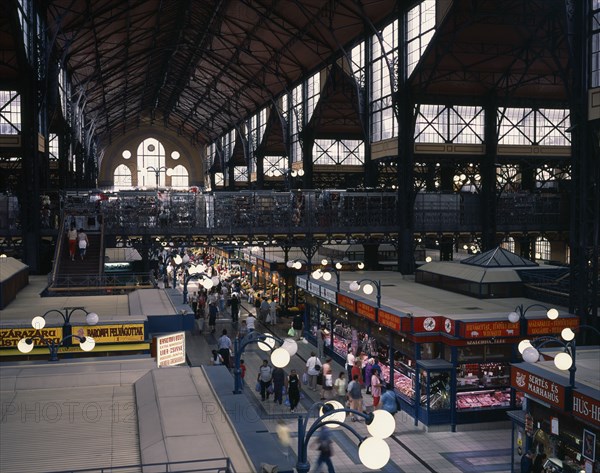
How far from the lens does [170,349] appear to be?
55.9ft

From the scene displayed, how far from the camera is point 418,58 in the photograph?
108 ft

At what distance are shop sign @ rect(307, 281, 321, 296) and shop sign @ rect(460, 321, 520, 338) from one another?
11.5 meters

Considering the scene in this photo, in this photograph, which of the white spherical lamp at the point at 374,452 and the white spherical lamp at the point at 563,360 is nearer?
the white spherical lamp at the point at 374,452

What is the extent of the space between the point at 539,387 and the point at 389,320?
24.1ft

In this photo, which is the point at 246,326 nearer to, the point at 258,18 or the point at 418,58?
the point at 418,58

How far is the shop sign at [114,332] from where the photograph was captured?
17.3 meters

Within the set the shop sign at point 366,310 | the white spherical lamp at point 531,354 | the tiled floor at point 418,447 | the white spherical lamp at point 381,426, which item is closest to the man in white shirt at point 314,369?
the tiled floor at point 418,447

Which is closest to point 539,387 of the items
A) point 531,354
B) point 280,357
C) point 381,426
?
point 531,354

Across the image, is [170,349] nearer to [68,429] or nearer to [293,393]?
[293,393]

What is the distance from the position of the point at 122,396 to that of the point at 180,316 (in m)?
6.69

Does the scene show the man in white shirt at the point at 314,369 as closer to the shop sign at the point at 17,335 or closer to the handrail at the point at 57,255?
the shop sign at the point at 17,335

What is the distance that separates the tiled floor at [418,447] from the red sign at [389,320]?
258cm

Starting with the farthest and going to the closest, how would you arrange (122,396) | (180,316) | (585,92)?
(585,92) < (180,316) < (122,396)

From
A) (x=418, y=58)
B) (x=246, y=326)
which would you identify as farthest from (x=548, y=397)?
(x=418, y=58)
